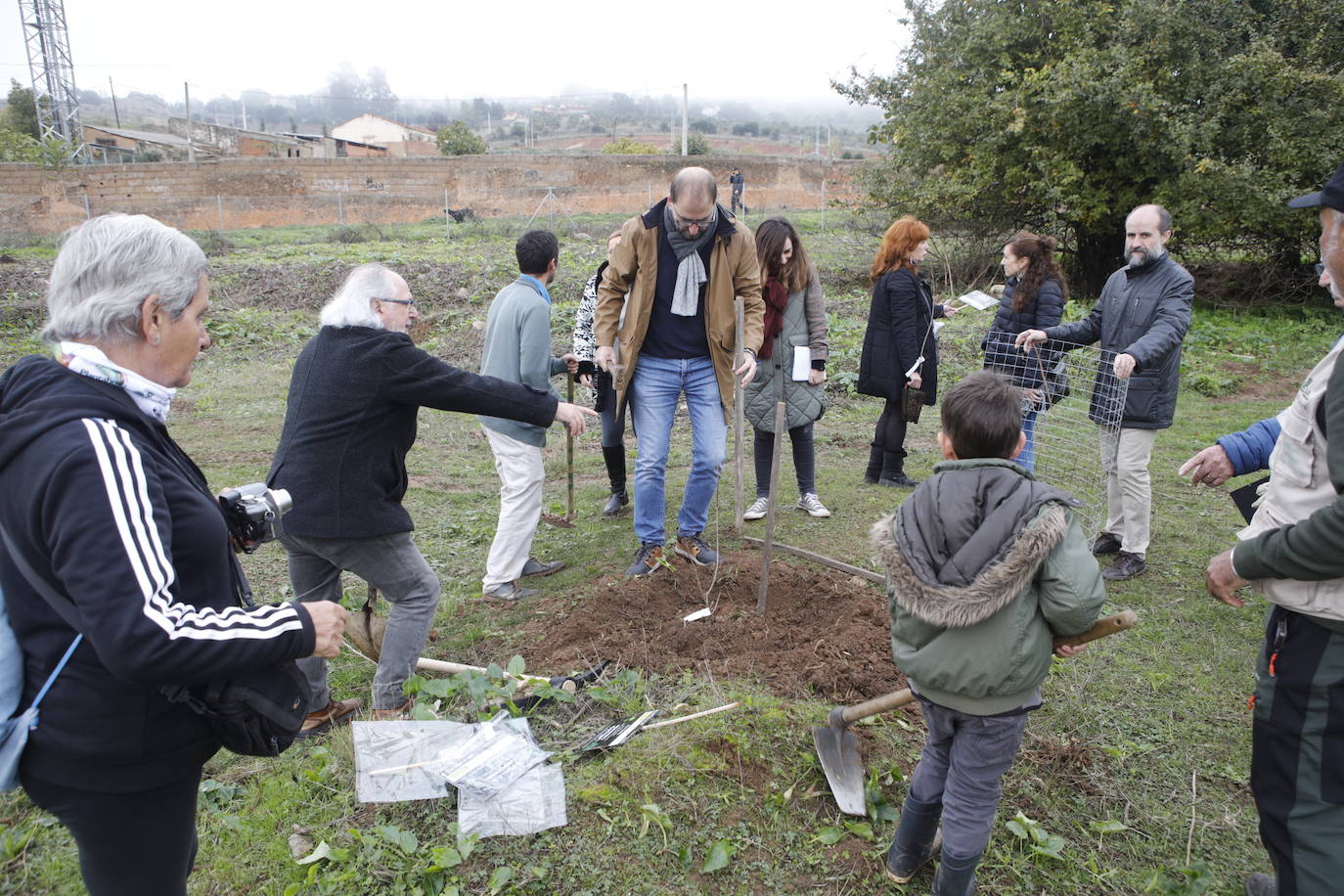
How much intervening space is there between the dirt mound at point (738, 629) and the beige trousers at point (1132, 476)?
163 cm

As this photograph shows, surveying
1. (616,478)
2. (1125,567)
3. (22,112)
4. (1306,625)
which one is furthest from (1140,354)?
(22,112)

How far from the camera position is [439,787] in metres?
2.96

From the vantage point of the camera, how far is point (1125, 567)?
5.12 m

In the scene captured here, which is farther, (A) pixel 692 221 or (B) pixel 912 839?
(A) pixel 692 221

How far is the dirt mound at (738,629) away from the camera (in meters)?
3.82

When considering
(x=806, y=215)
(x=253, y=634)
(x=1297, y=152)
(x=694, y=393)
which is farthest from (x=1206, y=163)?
(x=806, y=215)

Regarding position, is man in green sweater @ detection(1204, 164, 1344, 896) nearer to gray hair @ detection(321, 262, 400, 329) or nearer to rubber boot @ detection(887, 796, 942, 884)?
rubber boot @ detection(887, 796, 942, 884)

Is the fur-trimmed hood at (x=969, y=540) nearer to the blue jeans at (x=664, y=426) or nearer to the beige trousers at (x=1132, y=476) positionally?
the blue jeans at (x=664, y=426)

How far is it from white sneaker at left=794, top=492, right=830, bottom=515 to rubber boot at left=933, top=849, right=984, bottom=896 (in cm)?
359

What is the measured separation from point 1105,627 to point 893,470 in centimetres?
455

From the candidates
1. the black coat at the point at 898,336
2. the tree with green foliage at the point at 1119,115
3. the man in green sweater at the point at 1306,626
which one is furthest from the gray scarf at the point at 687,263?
the tree with green foliage at the point at 1119,115

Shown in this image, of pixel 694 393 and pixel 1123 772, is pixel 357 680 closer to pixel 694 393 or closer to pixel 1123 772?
pixel 694 393

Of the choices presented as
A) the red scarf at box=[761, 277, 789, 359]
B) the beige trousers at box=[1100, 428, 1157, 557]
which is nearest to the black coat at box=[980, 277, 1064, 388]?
the beige trousers at box=[1100, 428, 1157, 557]

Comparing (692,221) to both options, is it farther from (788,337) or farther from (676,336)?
(788,337)
